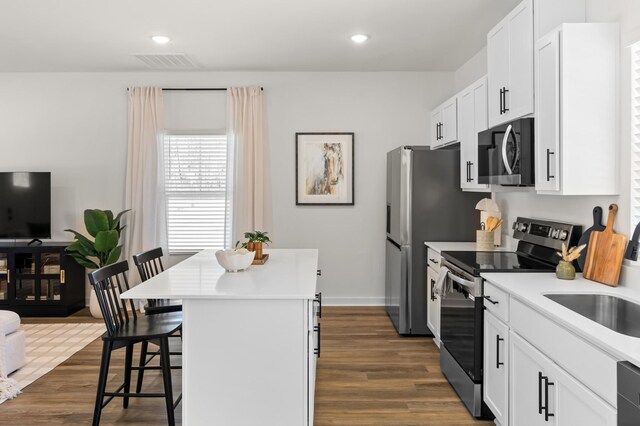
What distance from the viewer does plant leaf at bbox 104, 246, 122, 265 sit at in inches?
198

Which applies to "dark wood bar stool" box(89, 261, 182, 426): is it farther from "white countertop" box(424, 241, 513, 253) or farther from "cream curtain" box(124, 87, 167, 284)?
"cream curtain" box(124, 87, 167, 284)

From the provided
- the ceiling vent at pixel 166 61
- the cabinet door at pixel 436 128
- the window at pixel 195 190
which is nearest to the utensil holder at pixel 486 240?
the cabinet door at pixel 436 128

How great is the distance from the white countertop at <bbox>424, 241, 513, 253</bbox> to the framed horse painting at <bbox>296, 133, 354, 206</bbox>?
1.47m

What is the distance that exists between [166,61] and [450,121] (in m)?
2.94

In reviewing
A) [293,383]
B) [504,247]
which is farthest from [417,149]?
[293,383]

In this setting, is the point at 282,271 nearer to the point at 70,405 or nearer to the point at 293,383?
the point at 293,383

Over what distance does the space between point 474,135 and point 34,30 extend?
12.4 feet

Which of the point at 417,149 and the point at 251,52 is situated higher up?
the point at 251,52

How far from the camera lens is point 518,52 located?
292cm

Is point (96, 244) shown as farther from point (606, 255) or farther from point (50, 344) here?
point (606, 255)

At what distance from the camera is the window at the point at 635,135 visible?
2.33 meters

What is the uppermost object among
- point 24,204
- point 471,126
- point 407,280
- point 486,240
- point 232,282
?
point 471,126

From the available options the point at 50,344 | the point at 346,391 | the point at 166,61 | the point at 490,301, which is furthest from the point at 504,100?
the point at 50,344

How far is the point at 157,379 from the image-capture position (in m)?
3.44
